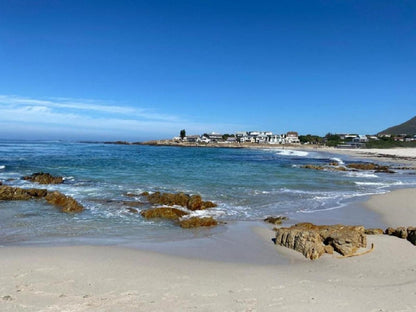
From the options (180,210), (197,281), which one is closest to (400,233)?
(197,281)

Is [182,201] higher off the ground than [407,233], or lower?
lower

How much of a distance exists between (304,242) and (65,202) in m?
10.2

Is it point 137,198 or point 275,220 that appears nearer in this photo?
point 275,220

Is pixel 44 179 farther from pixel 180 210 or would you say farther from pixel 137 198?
pixel 180 210

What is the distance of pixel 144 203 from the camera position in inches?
573

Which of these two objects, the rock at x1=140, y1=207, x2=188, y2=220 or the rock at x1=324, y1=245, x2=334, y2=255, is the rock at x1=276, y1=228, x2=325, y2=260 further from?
the rock at x1=140, y1=207, x2=188, y2=220

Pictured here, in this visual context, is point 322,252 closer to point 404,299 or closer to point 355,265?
point 355,265

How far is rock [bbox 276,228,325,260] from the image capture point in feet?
24.3

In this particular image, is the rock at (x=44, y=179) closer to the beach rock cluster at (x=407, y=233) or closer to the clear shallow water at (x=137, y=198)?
the clear shallow water at (x=137, y=198)

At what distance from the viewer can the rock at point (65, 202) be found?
1265 cm

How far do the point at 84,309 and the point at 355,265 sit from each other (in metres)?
5.56

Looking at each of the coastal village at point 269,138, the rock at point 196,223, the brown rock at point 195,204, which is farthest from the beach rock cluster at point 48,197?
the coastal village at point 269,138

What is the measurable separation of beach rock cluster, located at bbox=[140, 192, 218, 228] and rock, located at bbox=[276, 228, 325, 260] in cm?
305

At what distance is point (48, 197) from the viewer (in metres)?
14.4
